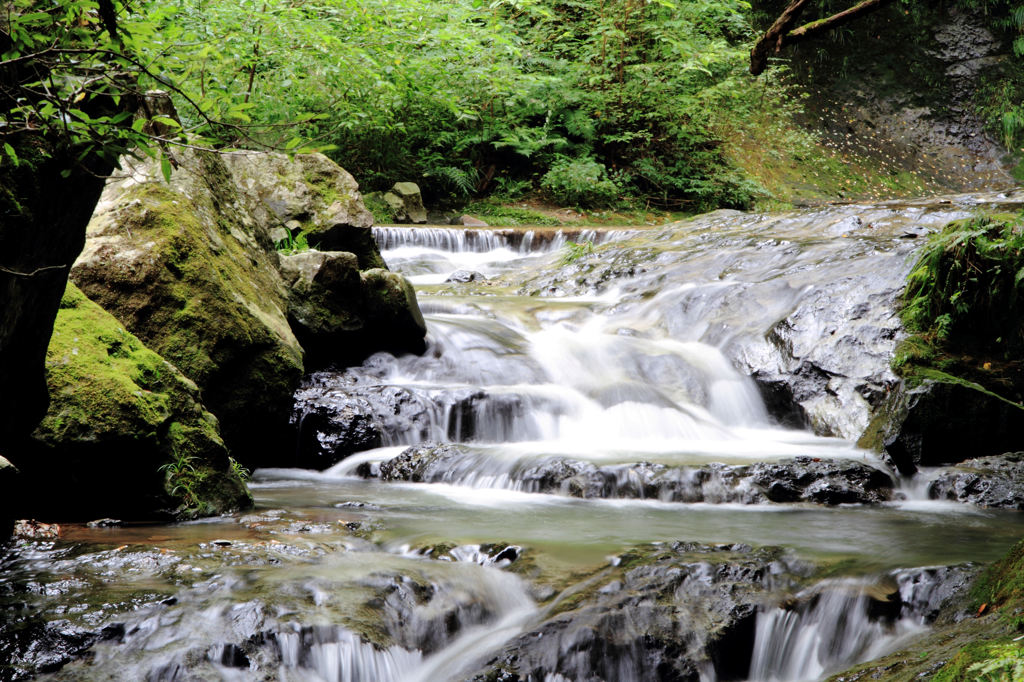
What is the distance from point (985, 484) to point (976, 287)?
1908 millimetres

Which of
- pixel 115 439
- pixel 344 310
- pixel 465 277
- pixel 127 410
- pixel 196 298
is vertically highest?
pixel 465 277

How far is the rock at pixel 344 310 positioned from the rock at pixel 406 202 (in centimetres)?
866

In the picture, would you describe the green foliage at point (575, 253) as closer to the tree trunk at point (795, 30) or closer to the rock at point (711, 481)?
the rock at point (711, 481)

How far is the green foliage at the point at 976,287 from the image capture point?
20.8 ft

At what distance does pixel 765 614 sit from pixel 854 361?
432 centimetres

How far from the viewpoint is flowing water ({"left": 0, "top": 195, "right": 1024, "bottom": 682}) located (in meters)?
2.87

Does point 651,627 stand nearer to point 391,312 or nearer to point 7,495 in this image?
point 7,495

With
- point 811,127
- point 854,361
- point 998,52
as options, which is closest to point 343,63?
point 854,361

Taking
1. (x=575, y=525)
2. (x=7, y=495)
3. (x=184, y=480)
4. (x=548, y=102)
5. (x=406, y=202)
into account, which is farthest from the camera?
(x=548, y=102)

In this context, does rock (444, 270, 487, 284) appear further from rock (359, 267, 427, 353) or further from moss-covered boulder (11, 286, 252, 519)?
moss-covered boulder (11, 286, 252, 519)

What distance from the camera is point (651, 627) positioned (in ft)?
9.96

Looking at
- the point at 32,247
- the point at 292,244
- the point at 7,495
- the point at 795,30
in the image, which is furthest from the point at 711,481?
the point at 292,244

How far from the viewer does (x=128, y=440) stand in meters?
3.90

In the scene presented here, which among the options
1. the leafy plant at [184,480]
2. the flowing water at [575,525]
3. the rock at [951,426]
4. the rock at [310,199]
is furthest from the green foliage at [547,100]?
the leafy plant at [184,480]
